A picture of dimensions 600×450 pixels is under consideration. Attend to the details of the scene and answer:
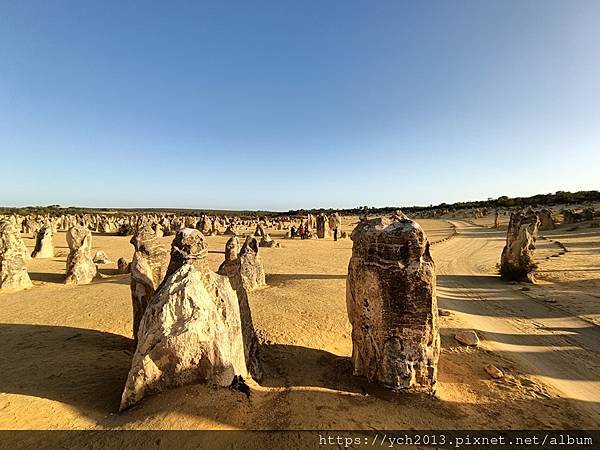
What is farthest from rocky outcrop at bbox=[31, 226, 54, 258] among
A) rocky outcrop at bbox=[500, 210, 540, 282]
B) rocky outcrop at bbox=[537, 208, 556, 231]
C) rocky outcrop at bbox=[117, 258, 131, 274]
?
rocky outcrop at bbox=[537, 208, 556, 231]

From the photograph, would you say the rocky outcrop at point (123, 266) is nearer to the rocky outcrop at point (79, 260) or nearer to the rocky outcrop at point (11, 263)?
the rocky outcrop at point (79, 260)

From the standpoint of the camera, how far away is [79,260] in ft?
48.0

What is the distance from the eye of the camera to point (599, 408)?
578 cm

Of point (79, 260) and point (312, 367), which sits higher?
point (79, 260)

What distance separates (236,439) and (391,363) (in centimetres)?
313

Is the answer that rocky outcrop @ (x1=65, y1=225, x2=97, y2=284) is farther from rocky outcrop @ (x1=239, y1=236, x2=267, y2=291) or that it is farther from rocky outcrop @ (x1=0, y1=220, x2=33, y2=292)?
rocky outcrop @ (x1=239, y1=236, x2=267, y2=291)

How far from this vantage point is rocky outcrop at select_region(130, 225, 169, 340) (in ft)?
23.9

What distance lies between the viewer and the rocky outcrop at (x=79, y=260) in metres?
14.3

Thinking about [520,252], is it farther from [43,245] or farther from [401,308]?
[43,245]

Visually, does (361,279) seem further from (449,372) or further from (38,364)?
(38,364)

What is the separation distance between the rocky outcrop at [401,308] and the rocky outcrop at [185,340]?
258 cm

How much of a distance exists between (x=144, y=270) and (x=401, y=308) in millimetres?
5680

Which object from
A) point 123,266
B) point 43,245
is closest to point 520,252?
point 123,266

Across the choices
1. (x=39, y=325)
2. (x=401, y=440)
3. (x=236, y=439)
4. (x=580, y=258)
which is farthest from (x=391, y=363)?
(x=580, y=258)
